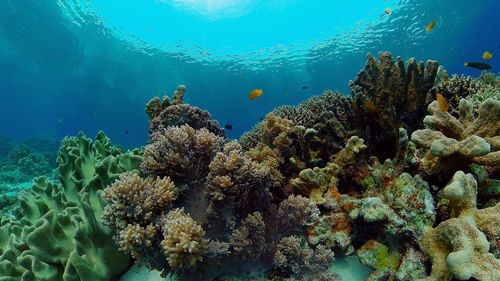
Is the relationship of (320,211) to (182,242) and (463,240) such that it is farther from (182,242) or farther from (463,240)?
(182,242)

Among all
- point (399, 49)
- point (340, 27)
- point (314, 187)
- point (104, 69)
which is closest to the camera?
point (314, 187)

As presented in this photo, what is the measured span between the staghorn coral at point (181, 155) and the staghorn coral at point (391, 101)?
256 cm

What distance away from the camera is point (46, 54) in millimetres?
38875

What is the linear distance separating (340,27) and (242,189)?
33.1 meters

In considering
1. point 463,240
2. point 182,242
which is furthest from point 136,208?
point 463,240

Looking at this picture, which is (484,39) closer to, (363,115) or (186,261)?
(363,115)

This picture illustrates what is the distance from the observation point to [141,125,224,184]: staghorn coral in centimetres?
245

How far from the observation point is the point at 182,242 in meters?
1.73

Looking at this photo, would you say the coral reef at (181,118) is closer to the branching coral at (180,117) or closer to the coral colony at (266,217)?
the branching coral at (180,117)

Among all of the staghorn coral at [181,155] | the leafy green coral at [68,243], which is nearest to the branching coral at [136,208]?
the staghorn coral at [181,155]

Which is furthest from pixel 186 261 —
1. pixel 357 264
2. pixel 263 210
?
pixel 357 264

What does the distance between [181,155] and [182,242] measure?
0.99 m

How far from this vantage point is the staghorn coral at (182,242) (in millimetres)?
1727

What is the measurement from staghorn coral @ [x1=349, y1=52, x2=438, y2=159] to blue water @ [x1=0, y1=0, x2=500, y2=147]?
23481mm
